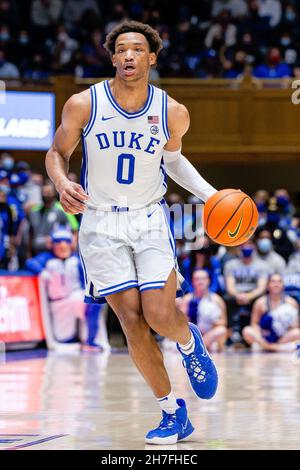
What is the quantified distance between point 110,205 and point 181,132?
0.63 m

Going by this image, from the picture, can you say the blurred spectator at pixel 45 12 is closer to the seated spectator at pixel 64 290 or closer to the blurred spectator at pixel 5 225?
the blurred spectator at pixel 5 225

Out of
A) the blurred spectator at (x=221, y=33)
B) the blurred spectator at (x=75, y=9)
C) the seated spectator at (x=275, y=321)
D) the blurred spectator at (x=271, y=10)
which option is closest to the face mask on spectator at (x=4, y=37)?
the blurred spectator at (x=75, y=9)

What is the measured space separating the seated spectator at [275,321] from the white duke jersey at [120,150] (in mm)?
7640

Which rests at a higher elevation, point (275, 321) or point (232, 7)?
point (232, 7)

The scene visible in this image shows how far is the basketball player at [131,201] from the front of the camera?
5.19 metres

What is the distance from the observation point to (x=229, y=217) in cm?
549

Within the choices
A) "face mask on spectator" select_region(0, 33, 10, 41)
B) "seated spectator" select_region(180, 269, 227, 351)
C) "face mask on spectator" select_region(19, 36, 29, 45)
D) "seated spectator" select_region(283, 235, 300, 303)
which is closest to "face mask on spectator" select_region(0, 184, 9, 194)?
"seated spectator" select_region(180, 269, 227, 351)

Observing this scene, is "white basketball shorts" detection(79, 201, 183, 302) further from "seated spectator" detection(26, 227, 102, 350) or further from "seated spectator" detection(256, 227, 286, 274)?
"seated spectator" detection(256, 227, 286, 274)

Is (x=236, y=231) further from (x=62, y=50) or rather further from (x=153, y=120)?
(x=62, y=50)

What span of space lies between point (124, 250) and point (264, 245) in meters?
8.70

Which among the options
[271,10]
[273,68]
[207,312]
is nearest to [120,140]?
[207,312]

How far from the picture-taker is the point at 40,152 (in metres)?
19.0

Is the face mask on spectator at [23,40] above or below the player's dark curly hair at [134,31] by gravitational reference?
above

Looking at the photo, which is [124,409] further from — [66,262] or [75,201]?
[66,262]
